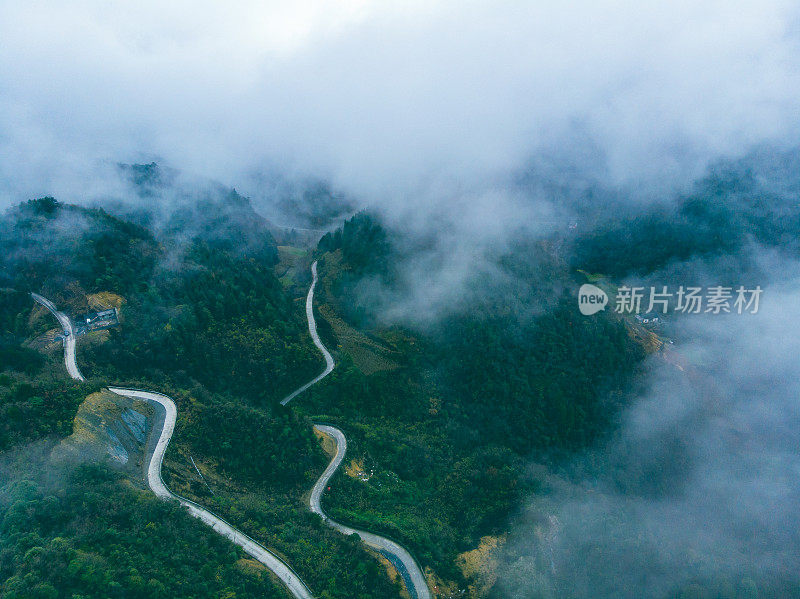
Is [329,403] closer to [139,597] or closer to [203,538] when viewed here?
[203,538]

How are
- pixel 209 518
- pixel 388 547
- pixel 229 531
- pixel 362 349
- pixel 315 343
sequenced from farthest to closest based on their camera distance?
pixel 362 349 → pixel 315 343 → pixel 388 547 → pixel 209 518 → pixel 229 531
